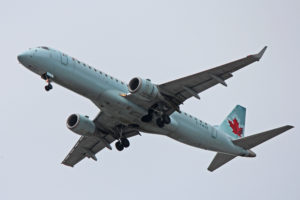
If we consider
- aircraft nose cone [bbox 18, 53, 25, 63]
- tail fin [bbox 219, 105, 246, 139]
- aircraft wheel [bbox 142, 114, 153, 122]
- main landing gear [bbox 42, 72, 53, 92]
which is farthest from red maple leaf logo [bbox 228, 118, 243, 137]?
aircraft nose cone [bbox 18, 53, 25, 63]

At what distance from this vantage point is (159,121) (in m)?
44.0

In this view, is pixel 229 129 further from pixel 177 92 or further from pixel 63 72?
pixel 63 72

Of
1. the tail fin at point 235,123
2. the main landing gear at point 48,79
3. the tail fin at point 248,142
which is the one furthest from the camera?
the tail fin at point 235,123

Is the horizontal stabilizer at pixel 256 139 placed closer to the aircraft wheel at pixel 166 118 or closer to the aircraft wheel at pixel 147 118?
the aircraft wheel at pixel 166 118

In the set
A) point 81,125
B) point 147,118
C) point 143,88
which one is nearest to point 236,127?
point 147,118

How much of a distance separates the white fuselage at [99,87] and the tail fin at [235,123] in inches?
254

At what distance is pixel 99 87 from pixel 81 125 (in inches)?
204

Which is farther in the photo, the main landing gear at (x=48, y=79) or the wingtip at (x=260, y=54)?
the main landing gear at (x=48, y=79)

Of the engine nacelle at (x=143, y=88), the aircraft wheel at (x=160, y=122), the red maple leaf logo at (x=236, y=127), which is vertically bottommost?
the red maple leaf logo at (x=236, y=127)

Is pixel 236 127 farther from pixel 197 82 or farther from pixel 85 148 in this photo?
pixel 85 148

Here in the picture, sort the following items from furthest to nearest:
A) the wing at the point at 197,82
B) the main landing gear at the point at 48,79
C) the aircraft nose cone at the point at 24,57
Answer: the main landing gear at the point at 48,79
the aircraft nose cone at the point at 24,57
the wing at the point at 197,82

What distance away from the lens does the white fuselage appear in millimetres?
41438

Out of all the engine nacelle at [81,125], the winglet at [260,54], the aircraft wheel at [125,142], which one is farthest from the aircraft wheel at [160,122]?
the winglet at [260,54]

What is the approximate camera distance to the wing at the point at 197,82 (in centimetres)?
4062
